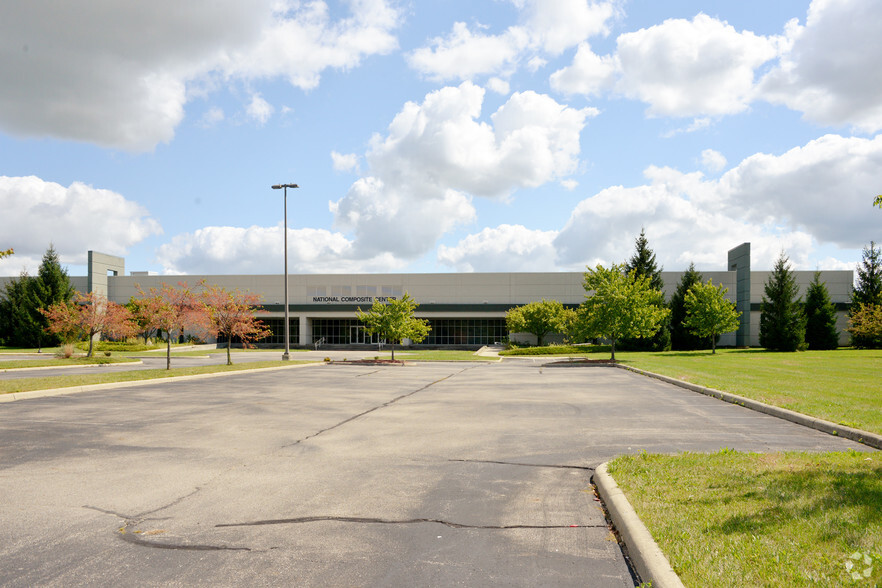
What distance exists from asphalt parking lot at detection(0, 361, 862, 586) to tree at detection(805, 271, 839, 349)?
1725 inches

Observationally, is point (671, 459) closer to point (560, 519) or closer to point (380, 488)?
point (560, 519)

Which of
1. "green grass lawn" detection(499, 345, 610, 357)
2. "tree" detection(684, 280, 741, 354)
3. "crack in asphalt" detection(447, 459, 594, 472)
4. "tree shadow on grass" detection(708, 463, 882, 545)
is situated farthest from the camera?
"green grass lawn" detection(499, 345, 610, 357)

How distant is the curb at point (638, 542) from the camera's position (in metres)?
3.82

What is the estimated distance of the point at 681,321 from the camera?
1954 inches

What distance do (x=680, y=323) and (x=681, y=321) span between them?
200 mm

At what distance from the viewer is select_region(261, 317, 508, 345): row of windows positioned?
6331 cm

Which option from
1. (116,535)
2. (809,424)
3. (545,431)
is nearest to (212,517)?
(116,535)

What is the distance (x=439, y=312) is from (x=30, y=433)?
5215cm

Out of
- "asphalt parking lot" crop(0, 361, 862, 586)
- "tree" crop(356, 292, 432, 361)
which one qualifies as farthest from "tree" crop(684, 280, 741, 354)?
"asphalt parking lot" crop(0, 361, 862, 586)

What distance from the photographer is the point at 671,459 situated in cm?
719

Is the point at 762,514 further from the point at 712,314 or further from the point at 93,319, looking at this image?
the point at 712,314

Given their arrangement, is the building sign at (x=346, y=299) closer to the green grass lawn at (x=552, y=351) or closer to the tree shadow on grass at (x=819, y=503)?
the green grass lawn at (x=552, y=351)

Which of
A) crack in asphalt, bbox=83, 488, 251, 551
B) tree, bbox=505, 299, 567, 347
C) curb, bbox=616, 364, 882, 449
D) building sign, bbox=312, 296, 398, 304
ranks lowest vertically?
curb, bbox=616, 364, 882, 449

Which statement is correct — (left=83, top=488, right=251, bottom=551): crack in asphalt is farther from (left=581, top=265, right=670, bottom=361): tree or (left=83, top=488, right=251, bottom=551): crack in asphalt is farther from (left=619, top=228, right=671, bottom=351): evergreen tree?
(left=619, top=228, right=671, bottom=351): evergreen tree
